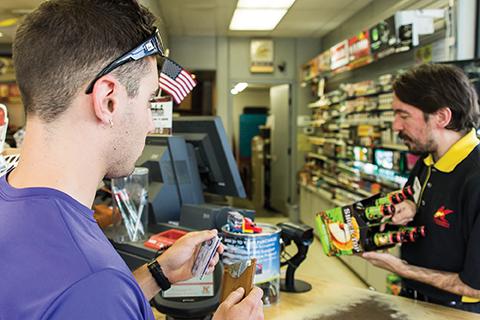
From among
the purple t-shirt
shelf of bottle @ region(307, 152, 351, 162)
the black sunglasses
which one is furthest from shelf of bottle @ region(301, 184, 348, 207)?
the purple t-shirt

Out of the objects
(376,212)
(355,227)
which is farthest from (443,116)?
(355,227)

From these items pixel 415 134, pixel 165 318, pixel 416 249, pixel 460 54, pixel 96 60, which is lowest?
pixel 165 318

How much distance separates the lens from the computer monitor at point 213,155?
6.56ft

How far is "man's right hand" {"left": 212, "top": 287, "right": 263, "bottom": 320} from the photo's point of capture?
92 centimetres

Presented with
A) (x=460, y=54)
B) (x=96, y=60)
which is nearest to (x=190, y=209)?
(x=96, y=60)

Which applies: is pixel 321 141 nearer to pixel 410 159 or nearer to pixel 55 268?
pixel 410 159

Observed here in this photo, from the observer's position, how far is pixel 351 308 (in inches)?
59.1

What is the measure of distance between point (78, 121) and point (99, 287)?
0.31 metres

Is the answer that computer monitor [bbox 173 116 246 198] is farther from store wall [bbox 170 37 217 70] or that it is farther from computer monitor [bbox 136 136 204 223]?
store wall [bbox 170 37 217 70]

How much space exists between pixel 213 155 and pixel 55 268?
4.67ft

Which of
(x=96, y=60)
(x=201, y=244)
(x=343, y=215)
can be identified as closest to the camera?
(x=96, y=60)

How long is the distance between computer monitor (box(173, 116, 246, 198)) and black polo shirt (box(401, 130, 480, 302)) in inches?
32.8

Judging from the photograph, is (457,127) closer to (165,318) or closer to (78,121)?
(165,318)

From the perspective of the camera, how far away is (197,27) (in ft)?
22.9
